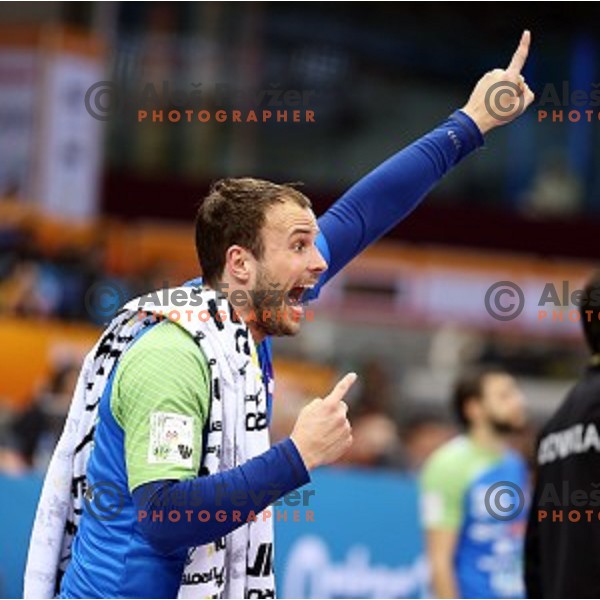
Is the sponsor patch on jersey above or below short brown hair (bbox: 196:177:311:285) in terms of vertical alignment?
below

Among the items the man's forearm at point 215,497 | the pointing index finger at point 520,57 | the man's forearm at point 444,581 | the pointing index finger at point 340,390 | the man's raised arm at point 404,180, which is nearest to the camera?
the man's forearm at point 215,497

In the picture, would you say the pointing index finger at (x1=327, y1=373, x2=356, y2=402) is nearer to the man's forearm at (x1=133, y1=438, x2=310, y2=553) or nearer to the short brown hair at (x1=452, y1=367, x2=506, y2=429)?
the man's forearm at (x1=133, y1=438, x2=310, y2=553)

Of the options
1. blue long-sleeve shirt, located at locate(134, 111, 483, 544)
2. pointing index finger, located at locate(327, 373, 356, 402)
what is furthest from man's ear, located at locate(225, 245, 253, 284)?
blue long-sleeve shirt, located at locate(134, 111, 483, 544)

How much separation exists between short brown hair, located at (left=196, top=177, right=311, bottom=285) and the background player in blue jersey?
13.5 feet

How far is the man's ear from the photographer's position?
12.8ft

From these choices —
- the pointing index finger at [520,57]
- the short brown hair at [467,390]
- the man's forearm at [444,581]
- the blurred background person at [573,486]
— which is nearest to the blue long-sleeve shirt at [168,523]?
the pointing index finger at [520,57]

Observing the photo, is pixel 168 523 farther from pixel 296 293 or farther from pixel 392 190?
pixel 392 190

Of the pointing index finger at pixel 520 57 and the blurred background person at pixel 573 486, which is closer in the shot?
the pointing index finger at pixel 520 57

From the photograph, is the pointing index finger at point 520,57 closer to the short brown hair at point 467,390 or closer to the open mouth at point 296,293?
the open mouth at point 296,293

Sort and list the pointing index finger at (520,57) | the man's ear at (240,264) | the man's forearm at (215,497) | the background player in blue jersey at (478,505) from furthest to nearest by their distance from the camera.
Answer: the background player in blue jersey at (478,505), the pointing index finger at (520,57), the man's ear at (240,264), the man's forearm at (215,497)

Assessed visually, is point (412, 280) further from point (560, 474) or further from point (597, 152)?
point (560, 474)

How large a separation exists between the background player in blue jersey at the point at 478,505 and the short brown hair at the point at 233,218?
4129 mm

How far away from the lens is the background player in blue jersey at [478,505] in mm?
7902

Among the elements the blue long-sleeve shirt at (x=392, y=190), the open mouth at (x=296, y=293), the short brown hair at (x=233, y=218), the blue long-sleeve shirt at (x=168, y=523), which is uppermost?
the blue long-sleeve shirt at (x=392, y=190)
